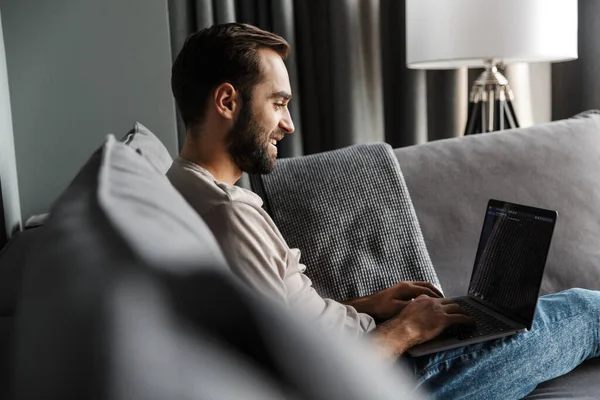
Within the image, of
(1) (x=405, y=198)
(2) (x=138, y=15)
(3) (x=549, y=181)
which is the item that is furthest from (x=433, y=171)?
(2) (x=138, y=15)

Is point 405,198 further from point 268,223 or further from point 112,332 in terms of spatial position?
point 112,332

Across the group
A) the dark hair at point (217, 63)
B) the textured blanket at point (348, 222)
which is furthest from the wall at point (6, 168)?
the textured blanket at point (348, 222)

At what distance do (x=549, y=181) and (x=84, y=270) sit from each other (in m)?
1.56

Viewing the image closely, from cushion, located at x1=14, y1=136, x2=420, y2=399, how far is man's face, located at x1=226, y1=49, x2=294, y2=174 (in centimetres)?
96

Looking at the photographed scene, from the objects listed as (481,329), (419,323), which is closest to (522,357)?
(481,329)

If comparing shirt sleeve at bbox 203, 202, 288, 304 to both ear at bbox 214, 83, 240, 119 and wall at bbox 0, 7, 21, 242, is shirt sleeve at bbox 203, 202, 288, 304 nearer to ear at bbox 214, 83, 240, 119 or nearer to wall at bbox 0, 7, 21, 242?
ear at bbox 214, 83, 240, 119

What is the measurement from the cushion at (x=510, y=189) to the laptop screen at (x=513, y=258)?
164mm

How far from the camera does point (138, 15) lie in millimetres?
1674

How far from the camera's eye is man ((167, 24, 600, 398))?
1.05m

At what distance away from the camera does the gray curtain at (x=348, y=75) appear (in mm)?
2281

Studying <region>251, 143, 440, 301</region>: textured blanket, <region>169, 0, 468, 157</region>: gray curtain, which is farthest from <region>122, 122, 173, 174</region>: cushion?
<region>169, 0, 468, 157</region>: gray curtain

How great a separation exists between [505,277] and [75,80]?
3.78 feet

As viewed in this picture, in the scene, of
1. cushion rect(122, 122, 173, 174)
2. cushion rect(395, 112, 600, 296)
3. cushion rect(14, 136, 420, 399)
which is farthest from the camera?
cushion rect(395, 112, 600, 296)

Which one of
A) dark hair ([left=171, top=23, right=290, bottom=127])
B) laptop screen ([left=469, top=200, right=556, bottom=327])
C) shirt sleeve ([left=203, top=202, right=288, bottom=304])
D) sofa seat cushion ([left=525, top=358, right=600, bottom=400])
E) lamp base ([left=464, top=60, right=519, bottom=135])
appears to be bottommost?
sofa seat cushion ([left=525, top=358, right=600, bottom=400])
